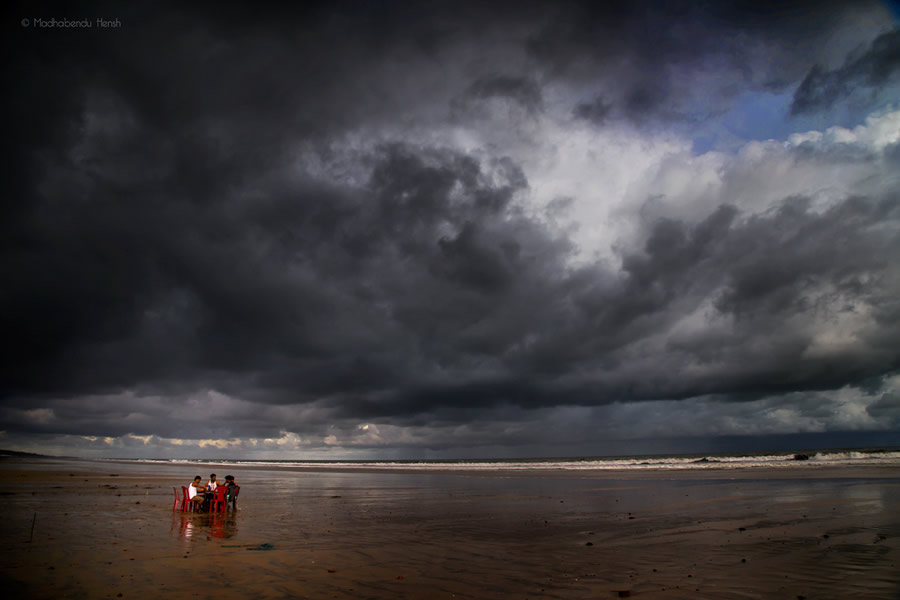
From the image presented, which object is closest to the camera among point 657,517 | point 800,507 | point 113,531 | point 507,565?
point 507,565

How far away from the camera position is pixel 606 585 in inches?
422

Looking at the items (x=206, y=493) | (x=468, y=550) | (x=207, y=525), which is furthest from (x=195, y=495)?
(x=468, y=550)

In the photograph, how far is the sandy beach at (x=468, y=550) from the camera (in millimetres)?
10539

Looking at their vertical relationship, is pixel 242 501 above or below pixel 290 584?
below

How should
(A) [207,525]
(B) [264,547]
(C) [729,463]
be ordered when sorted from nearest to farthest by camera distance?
(B) [264,547]
(A) [207,525]
(C) [729,463]

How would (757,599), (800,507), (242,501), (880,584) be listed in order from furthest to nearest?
(242,501) < (800,507) < (880,584) < (757,599)

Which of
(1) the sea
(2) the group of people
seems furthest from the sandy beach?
(1) the sea

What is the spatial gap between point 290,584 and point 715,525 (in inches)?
626

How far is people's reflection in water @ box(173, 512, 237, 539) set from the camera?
1796cm

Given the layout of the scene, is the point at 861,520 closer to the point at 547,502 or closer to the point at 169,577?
the point at 547,502

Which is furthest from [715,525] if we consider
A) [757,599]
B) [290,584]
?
[290,584]

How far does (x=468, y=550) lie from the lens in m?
15.0

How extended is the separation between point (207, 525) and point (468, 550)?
1210 centimetres

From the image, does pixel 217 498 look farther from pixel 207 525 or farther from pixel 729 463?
pixel 729 463
